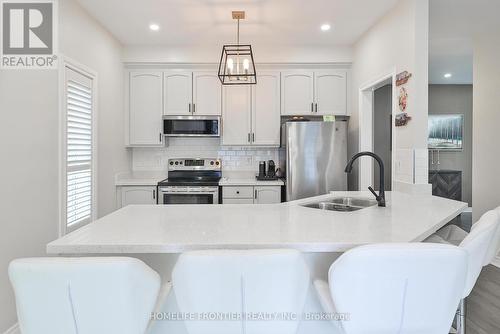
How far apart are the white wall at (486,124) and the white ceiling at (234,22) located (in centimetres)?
143

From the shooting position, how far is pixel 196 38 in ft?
12.2

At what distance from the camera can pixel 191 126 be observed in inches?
→ 156

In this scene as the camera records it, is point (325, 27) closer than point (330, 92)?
Yes

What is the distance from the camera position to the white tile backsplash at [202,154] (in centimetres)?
431

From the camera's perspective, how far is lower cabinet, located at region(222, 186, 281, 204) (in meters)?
3.79

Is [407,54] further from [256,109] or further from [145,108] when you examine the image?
[145,108]


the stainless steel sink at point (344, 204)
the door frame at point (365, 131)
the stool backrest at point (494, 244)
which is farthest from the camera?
the door frame at point (365, 131)

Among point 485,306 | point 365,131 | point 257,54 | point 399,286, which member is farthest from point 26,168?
point 485,306

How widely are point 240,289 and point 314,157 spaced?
2.80 m

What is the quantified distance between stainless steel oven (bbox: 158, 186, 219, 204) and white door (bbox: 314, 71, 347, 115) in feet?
5.68

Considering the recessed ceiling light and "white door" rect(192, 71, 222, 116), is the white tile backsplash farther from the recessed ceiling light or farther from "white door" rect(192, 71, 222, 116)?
the recessed ceiling light

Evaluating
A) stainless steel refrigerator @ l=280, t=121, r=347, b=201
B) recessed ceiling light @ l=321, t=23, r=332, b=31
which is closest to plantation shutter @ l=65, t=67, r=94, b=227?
stainless steel refrigerator @ l=280, t=121, r=347, b=201

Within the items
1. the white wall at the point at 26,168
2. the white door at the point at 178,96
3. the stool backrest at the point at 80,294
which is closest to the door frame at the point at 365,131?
the white door at the point at 178,96

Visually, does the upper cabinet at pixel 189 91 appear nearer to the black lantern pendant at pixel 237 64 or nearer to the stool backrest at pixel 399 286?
the black lantern pendant at pixel 237 64
